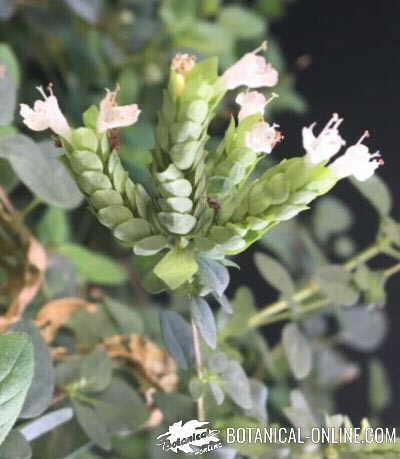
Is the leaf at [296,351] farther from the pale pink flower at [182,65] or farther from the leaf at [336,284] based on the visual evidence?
the pale pink flower at [182,65]

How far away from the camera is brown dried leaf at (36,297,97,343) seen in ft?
1.87

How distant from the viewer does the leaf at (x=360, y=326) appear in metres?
0.76

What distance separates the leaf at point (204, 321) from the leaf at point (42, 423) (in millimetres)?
130

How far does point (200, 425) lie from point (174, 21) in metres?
0.53

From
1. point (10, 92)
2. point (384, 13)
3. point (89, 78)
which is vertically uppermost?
point (384, 13)

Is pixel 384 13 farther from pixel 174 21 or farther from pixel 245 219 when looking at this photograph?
pixel 245 219

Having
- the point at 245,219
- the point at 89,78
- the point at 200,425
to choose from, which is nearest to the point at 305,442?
the point at 200,425

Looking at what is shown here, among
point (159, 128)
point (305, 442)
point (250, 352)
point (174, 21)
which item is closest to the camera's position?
point (159, 128)

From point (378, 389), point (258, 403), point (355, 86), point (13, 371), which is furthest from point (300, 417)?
point (355, 86)

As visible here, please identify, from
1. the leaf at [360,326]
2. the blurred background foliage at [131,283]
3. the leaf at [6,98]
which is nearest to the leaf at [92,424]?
the blurred background foliage at [131,283]

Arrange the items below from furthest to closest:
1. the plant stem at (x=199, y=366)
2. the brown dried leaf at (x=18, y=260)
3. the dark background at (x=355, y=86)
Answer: the dark background at (x=355, y=86)
the brown dried leaf at (x=18, y=260)
the plant stem at (x=199, y=366)

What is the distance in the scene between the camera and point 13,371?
37 cm

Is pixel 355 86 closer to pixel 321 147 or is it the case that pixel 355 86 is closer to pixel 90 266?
pixel 90 266

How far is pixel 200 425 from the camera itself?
44cm
